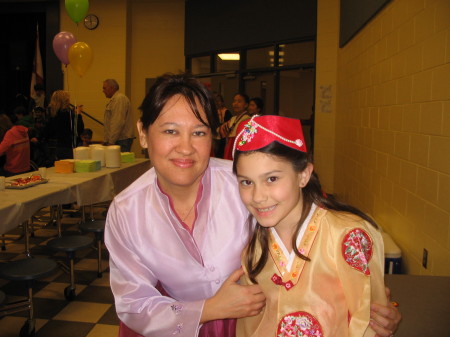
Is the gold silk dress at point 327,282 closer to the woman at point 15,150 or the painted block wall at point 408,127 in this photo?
the painted block wall at point 408,127

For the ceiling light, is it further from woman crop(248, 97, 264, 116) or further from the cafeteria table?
the cafeteria table

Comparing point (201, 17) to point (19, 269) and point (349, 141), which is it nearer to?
point (349, 141)

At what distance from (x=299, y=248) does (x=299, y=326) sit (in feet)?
0.76

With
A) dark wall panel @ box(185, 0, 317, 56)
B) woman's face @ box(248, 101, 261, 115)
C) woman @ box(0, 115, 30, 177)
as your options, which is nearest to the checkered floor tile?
woman @ box(0, 115, 30, 177)

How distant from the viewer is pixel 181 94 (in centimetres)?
146

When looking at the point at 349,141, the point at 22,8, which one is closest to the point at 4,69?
the point at 22,8

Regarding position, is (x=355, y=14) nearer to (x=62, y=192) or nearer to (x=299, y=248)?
(x=62, y=192)

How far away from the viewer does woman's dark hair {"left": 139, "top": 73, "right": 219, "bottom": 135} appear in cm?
145

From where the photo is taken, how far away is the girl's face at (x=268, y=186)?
1.30 m

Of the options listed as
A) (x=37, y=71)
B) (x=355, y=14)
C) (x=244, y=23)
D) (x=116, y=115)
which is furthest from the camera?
(x=37, y=71)

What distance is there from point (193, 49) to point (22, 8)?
414 cm

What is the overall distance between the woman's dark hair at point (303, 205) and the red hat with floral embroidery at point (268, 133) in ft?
0.05

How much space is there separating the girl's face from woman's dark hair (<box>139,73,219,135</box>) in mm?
245

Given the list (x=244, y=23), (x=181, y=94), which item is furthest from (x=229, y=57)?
(x=181, y=94)
